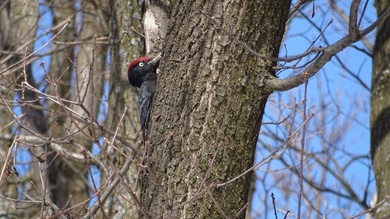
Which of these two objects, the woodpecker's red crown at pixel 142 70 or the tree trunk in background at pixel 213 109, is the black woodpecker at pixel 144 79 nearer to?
the woodpecker's red crown at pixel 142 70

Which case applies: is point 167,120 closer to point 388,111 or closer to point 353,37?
point 353,37

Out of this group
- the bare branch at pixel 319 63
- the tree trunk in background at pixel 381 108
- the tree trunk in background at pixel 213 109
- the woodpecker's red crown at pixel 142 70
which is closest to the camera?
the bare branch at pixel 319 63

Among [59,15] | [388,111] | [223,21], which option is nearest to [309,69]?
[223,21]

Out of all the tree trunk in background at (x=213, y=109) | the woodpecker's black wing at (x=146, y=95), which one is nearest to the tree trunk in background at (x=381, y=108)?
the woodpecker's black wing at (x=146, y=95)

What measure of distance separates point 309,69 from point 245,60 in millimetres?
357

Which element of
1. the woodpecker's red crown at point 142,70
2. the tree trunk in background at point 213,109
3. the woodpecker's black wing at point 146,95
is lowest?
the tree trunk in background at point 213,109

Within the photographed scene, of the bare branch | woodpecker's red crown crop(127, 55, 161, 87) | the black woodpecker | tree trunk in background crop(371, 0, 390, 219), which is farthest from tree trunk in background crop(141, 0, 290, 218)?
tree trunk in background crop(371, 0, 390, 219)

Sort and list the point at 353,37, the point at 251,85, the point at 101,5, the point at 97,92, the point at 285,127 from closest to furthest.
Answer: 1. the point at 353,37
2. the point at 251,85
3. the point at 101,5
4. the point at 285,127
5. the point at 97,92

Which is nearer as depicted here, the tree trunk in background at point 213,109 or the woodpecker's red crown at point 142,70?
the tree trunk in background at point 213,109

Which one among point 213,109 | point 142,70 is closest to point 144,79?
point 142,70

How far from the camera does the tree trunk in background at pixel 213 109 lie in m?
3.34

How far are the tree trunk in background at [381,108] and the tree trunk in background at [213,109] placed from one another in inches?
91.6

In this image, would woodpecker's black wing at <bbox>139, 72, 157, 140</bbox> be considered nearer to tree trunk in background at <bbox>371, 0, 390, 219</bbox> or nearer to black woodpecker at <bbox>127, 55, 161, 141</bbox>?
black woodpecker at <bbox>127, 55, 161, 141</bbox>

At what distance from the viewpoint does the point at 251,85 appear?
134 inches
